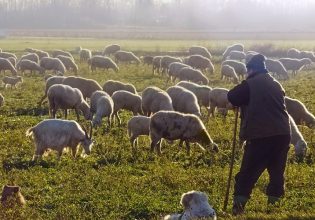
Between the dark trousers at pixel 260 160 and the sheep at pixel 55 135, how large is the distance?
5034 mm

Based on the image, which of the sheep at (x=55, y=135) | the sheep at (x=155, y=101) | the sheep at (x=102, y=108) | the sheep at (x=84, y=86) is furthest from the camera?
the sheep at (x=84, y=86)

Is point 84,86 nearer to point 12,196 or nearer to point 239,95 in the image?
point 12,196

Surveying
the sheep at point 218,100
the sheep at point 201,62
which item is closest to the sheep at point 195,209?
the sheep at point 218,100

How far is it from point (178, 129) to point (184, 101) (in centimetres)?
396

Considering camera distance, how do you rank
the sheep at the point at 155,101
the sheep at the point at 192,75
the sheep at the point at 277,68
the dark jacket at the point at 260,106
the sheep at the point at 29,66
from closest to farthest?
the dark jacket at the point at 260,106
the sheep at the point at 155,101
the sheep at the point at 192,75
the sheep at the point at 29,66
the sheep at the point at 277,68

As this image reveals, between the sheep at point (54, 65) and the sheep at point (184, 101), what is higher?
the sheep at point (184, 101)

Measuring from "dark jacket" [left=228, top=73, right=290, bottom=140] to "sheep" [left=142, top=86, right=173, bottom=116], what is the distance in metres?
7.49

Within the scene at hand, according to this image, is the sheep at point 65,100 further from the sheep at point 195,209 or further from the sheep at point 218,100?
the sheep at point 195,209

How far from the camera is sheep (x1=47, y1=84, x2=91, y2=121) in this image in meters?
17.5

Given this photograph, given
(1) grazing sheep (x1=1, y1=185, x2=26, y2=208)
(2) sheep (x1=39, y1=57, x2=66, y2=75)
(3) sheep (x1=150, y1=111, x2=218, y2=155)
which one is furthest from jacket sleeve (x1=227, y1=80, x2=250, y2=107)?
(2) sheep (x1=39, y1=57, x2=66, y2=75)

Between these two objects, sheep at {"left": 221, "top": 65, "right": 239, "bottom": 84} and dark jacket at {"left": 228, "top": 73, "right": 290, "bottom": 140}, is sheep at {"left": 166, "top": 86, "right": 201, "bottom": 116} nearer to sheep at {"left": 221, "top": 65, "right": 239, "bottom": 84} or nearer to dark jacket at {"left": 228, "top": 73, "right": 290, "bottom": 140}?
dark jacket at {"left": 228, "top": 73, "right": 290, "bottom": 140}

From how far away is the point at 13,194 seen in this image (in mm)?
8500

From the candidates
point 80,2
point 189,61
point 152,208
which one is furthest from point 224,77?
point 80,2

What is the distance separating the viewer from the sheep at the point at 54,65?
31.8 meters
